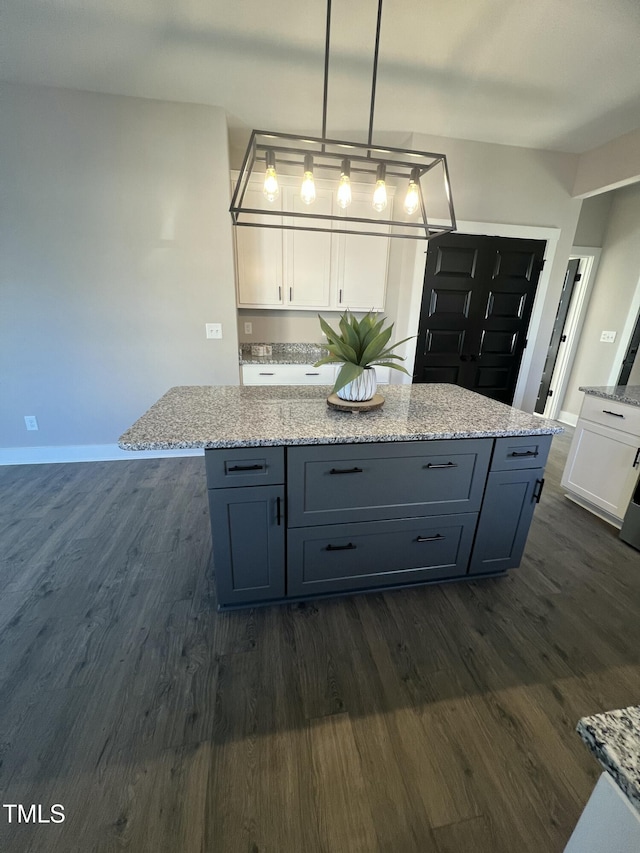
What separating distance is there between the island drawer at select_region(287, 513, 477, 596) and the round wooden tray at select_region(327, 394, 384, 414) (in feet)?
1.79

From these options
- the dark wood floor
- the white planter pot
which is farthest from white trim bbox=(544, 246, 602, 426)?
the white planter pot

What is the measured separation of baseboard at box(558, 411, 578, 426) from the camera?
4.57m

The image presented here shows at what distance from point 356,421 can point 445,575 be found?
98 centimetres

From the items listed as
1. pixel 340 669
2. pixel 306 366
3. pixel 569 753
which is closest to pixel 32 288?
pixel 306 366

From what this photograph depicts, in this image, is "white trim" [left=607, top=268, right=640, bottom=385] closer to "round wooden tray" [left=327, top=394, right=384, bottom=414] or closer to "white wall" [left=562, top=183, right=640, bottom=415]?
"white wall" [left=562, top=183, right=640, bottom=415]

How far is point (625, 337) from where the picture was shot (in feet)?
13.0

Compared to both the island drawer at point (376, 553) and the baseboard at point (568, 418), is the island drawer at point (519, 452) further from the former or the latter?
the baseboard at point (568, 418)

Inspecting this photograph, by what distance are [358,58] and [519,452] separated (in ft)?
8.11

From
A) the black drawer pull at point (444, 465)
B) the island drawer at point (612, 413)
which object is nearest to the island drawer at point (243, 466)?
the black drawer pull at point (444, 465)

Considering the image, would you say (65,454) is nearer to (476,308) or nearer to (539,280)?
(476,308)

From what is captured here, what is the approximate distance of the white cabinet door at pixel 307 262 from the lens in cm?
321

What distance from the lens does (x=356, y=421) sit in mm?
1599

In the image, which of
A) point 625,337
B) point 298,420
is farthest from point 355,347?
point 625,337

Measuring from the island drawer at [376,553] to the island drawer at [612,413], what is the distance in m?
1.42
